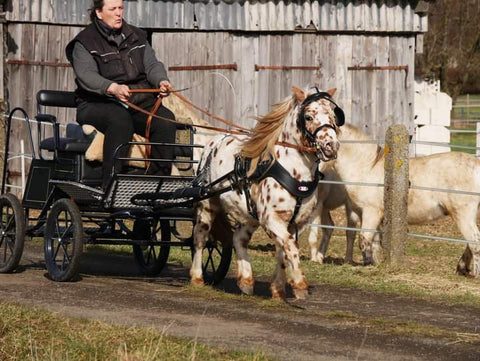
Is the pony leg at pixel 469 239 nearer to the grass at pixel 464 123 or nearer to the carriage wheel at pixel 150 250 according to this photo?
the carriage wheel at pixel 150 250

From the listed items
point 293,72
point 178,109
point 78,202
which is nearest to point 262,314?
point 78,202

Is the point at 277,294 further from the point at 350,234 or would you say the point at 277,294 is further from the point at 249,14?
the point at 249,14

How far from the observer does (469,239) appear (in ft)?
45.4

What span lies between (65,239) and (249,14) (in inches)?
424

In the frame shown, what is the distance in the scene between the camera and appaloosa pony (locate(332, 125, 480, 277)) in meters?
13.9

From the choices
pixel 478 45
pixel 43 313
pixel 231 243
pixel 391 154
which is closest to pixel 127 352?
pixel 43 313

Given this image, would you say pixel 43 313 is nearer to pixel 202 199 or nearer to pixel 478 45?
pixel 202 199

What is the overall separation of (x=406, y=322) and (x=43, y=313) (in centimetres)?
289

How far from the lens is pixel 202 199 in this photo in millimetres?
10828

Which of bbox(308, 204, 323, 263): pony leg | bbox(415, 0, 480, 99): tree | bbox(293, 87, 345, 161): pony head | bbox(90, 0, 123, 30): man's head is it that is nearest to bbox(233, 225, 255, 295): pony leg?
bbox(293, 87, 345, 161): pony head

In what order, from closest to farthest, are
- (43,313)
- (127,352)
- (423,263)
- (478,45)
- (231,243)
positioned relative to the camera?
(127,352), (43,313), (231,243), (423,263), (478,45)

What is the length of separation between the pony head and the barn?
11156mm

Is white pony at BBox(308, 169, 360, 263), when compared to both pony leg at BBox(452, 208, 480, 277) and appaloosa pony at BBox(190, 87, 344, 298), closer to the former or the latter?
pony leg at BBox(452, 208, 480, 277)

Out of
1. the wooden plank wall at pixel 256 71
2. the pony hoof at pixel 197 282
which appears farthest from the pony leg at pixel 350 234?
the wooden plank wall at pixel 256 71
